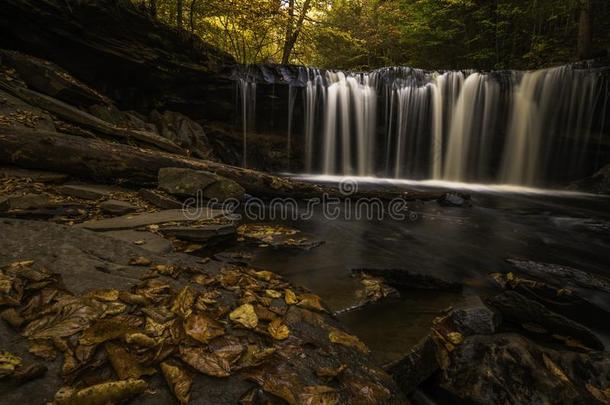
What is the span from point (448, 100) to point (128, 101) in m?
12.1

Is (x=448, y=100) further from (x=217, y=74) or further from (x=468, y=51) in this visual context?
(x=217, y=74)

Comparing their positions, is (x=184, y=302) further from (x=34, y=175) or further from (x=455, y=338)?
(x=34, y=175)

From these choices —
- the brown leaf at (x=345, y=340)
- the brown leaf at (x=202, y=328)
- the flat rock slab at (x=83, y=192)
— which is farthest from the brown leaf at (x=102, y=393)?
the flat rock slab at (x=83, y=192)

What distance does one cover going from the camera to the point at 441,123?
538 inches

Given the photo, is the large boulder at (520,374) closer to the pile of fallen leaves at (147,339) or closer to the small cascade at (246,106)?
the pile of fallen leaves at (147,339)

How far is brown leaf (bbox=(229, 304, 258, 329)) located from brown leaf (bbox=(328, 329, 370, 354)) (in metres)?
0.48

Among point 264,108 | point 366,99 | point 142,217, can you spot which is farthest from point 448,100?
point 142,217

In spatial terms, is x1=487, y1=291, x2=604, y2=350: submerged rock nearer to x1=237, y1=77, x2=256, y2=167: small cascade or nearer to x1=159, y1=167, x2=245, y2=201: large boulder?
x1=159, y1=167, x2=245, y2=201: large boulder

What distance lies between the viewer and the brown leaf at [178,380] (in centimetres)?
131

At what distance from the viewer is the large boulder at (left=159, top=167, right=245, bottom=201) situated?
214 inches

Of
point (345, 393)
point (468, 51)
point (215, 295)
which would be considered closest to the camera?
point (345, 393)

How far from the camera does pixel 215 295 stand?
86.4 inches

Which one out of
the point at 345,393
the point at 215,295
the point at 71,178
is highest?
the point at 71,178

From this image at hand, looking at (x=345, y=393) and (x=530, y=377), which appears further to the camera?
(x=530, y=377)
